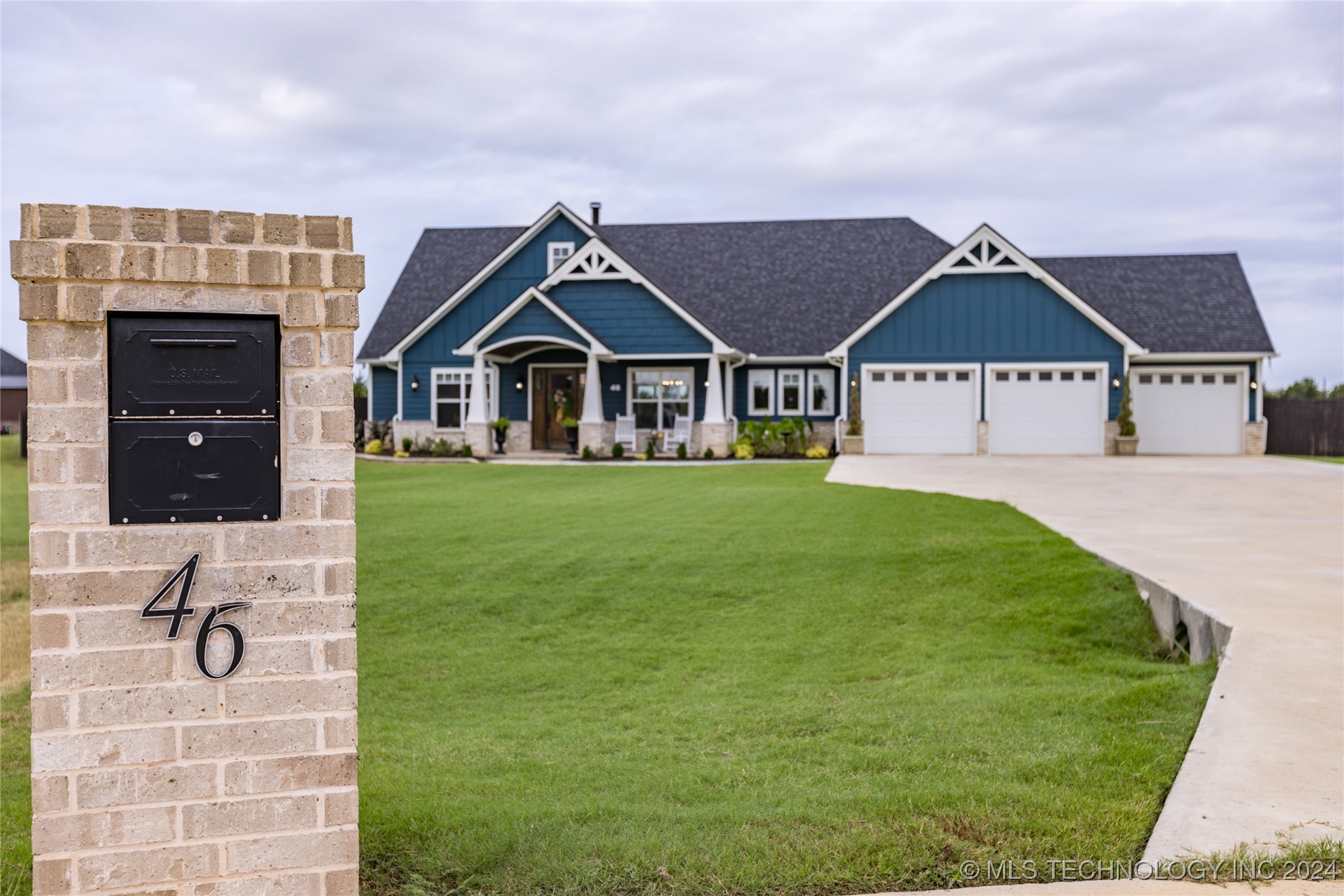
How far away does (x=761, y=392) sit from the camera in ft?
87.5

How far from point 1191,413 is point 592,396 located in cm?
1516

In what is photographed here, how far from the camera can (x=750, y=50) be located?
19938 mm

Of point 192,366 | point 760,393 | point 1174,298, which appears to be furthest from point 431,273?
point 192,366

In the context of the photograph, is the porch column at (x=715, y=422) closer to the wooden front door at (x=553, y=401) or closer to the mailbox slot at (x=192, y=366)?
the wooden front door at (x=553, y=401)

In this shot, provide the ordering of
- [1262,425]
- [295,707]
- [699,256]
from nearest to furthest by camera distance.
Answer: [295,707] → [1262,425] → [699,256]

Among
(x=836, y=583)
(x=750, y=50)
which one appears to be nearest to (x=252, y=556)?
(x=836, y=583)

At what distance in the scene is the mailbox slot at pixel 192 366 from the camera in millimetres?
2742

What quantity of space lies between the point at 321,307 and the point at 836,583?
6.10 meters

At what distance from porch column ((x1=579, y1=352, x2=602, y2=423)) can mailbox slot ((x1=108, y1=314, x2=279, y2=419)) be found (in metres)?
21.0

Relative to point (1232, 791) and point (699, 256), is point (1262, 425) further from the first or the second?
point (1232, 791)

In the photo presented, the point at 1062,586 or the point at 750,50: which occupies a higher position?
the point at 750,50

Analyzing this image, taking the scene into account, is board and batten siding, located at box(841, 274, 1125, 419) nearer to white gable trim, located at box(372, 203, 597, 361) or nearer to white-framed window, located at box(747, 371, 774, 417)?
white-framed window, located at box(747, 371, 774, 417)

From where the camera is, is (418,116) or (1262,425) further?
(1262,425)

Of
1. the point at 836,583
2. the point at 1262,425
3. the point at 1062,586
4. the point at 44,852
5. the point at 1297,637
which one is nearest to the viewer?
the point at 44,852
